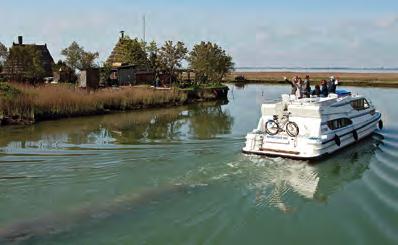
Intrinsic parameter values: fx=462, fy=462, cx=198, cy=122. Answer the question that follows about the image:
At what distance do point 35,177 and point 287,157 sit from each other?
8.68 meters

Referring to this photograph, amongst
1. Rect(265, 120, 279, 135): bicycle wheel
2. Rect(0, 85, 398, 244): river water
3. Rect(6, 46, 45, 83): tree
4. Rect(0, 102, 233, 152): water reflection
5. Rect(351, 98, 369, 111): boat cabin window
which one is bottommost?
Rect(0, 85, 398, 244): river water

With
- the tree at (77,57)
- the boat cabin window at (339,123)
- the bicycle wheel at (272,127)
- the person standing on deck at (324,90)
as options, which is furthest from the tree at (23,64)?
the boat cabin window at (339,123)

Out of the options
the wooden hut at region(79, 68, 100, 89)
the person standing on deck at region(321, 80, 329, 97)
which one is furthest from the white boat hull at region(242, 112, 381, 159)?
the wooden hut at region(79, 68, 100, 89)

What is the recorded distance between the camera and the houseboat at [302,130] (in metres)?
16.8

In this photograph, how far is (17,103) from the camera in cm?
2795

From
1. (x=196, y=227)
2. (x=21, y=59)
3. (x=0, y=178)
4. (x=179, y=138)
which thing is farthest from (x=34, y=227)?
(x=21, y=59)

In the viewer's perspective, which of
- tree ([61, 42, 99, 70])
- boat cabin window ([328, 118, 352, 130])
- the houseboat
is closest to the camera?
the houseboat

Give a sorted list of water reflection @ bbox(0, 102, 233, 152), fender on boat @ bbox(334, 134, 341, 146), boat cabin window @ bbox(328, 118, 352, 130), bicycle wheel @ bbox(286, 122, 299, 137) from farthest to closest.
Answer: water reflection @ bbox(0, 102, 233, 152)
boat cabin window @ bbox(328, 118, 352, 130)
fender on boat @ bbox(334, 134, 341, 146)
bicycle wheel @ bbox(286, 122, 299, 137)

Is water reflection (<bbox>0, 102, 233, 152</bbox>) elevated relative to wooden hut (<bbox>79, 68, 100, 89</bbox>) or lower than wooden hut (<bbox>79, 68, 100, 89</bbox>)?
lower

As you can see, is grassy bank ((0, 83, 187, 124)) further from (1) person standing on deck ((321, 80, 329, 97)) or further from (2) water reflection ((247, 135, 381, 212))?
(2) water reflection ((247, 135, 381, 212))

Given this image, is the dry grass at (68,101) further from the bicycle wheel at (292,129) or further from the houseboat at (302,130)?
the bicycle wheel at (292,129)

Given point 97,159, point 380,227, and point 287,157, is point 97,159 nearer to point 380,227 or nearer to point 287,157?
point 287,157

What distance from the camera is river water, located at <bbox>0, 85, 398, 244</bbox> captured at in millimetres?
9773

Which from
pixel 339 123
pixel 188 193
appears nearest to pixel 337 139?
pixel 339 123
